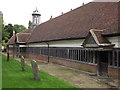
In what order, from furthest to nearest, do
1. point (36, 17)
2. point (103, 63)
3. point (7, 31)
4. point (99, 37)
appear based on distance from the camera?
1. point (7, 31)
2. point (36, 17)
3. point (103, 63)
4. point (99, 37)

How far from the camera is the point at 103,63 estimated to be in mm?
15469

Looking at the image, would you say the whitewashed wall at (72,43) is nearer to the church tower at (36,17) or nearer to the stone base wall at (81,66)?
the stone base wall at (81,66)

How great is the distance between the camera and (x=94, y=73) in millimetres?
16031

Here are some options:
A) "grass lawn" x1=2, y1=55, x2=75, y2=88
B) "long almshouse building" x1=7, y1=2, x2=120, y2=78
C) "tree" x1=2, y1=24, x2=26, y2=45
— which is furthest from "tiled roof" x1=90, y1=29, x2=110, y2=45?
"tree" x1=2, y1=24, x2=26, y2=45

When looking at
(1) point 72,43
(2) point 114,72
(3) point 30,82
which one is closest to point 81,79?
(2) point 114,72

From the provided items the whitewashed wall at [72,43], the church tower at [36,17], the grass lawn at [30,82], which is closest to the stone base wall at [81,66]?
the whitewashed wall at [72,43]

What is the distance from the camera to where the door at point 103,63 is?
15219 mm

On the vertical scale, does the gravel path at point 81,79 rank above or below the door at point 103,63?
below

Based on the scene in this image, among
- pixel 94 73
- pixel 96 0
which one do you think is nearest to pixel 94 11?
pixel 96 0

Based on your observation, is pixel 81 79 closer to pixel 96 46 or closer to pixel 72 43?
pixel 96 46

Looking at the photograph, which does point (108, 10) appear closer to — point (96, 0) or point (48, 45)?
point (96, 0)

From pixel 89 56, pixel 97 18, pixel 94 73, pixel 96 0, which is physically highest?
pixel 96 0

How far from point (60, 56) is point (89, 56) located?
25.5ft

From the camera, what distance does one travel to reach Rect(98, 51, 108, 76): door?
49.9 ft
